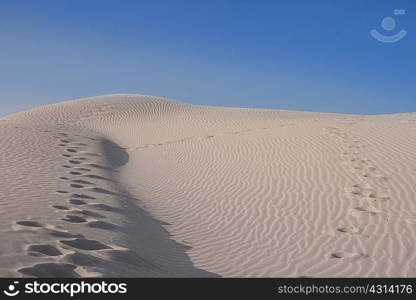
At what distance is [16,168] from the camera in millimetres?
9852

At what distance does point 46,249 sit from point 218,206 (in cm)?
503

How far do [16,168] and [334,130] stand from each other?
36.8 ft

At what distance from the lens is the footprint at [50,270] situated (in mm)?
3766

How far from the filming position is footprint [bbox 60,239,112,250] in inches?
194

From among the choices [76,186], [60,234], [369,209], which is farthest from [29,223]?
[369,209]

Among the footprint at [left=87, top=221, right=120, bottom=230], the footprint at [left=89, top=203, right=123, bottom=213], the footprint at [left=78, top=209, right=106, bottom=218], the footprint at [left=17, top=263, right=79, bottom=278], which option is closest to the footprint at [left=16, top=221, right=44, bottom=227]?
the footprint at [left=87, top=221, right=120, bottom=230]

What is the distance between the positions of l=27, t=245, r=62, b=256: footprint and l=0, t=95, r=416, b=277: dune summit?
25 mm

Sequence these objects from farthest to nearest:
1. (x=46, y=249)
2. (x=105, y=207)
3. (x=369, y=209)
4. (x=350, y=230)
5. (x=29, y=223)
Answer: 1. (x=369, y=209)
2. (x=105, y=207)
3. (x=350, y=230)
4. (x=29, y=223)
5. (x=46, y=249)

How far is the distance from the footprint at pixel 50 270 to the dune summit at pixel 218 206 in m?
0.02

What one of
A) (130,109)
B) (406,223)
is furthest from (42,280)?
(130,109)

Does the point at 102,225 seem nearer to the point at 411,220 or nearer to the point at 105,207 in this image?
the point at 105,207

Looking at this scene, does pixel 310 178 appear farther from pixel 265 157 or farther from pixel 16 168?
pixel 16 168

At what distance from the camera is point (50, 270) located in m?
3.92

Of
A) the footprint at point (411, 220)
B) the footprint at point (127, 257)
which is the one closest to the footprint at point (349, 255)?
the footprint at point (411, 220)
